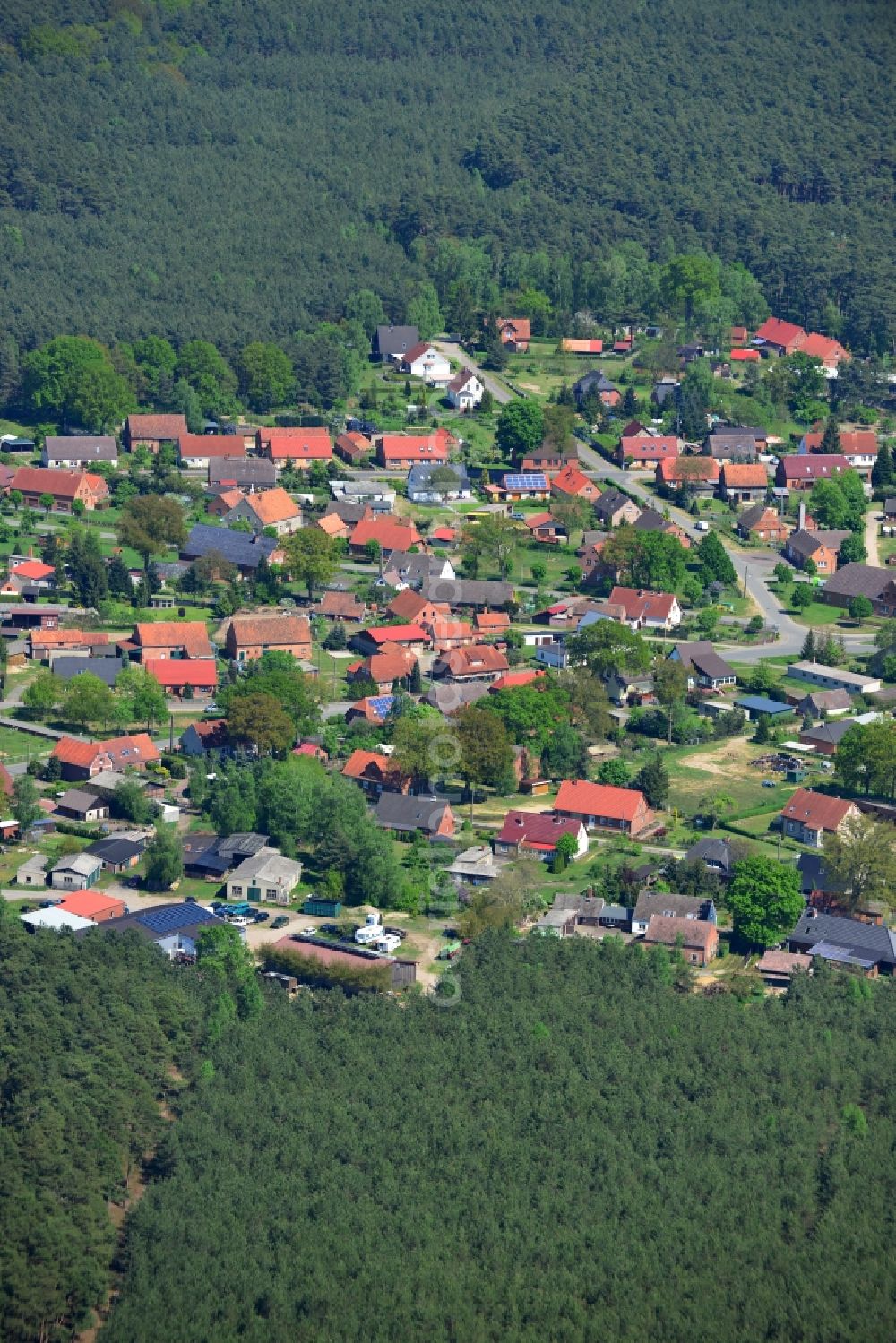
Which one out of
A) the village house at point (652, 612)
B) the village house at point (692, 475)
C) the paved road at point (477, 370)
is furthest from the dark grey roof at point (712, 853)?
the paved road at point (477, 370)

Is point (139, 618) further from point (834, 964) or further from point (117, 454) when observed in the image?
point (834, 964)

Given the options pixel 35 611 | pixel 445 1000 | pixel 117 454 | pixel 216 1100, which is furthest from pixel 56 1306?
pixel 117 454

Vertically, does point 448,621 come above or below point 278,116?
below

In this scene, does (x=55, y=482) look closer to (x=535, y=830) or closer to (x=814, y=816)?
(x=535, y=830)

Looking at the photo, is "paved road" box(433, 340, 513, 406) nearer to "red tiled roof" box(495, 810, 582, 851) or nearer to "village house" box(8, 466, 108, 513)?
"village house" box(8, 466, 108, 513)

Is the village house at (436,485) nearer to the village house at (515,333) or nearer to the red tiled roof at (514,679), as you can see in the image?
the village house at (515,333)

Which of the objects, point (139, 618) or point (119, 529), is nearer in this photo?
point (139, 618)

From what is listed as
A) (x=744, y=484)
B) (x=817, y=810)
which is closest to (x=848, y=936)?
(x=817, y=810)

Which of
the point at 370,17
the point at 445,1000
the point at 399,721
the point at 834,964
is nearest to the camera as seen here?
the point at 445,1000
